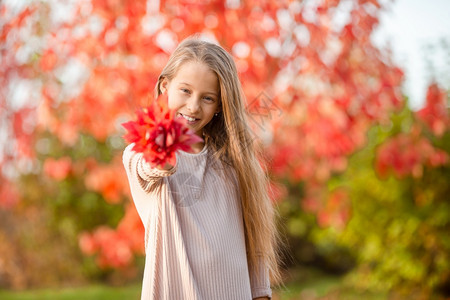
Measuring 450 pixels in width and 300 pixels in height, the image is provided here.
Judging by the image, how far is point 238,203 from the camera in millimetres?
1989

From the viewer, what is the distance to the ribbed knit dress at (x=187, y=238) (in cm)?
177

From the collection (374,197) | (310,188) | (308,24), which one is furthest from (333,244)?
(308,24)

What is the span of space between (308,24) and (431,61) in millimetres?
2807

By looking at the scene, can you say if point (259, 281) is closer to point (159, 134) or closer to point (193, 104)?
point (193, 104)

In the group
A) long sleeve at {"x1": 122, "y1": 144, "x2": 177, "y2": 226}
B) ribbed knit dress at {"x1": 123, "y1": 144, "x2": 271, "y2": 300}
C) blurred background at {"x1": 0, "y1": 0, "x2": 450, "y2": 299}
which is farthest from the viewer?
blurred background at {"x1": 0, "y1": 0, "x2": 450, "y2": 299}

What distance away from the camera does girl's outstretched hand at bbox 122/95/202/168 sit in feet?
4.63

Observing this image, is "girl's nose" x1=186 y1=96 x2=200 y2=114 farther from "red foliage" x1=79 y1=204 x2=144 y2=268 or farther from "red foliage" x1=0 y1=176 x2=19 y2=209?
"red foliage" x1=0 y1=176 x2=19 y2=209

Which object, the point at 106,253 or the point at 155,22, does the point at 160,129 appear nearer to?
the point at 155,22

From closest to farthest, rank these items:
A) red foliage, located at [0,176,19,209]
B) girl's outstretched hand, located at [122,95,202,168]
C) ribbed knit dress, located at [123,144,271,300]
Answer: girl's outstretched hand, located at [122,95,202,168] < ribbed knit dress, located at [123,144,271,300] < red foliage, located at [0,176,19,209]

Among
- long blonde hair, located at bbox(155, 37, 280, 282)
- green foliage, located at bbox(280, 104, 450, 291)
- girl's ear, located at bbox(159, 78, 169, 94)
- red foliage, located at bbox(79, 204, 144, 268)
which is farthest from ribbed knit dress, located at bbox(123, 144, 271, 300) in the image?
green foliage, located at bbox(280, 104, 450, 291)

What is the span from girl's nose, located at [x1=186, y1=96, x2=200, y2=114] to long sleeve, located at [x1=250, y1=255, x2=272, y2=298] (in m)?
0.59

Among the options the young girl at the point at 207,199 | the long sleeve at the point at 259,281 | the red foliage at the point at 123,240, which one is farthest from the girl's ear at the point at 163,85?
the red foliage at the point at 123,240

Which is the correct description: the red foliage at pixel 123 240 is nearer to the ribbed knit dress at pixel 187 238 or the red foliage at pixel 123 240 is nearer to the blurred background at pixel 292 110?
the blurred background at pixel 292 110

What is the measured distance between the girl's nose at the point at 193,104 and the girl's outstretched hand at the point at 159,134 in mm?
366
